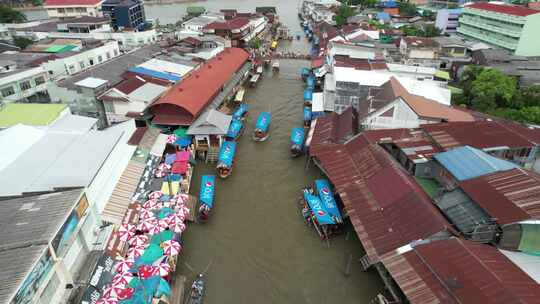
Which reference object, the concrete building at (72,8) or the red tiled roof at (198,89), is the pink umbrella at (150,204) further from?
the concrete building at (72,8)

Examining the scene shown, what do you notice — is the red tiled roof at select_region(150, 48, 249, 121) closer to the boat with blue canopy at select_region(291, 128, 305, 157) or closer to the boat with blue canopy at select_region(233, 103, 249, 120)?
the boat with blue canopy at select_region(233, 103, 249, 120)

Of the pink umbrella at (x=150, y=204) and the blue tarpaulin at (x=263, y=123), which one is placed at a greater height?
the blue tarpaulin at (x=263, y=123)

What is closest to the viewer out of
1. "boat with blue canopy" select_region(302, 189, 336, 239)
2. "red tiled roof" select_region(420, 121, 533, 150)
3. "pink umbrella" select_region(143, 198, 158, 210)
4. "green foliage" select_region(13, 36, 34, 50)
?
"pink umbrella" select_region(143, 198, 158, 210)

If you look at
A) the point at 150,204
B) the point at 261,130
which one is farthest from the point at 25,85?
the point at 261,130

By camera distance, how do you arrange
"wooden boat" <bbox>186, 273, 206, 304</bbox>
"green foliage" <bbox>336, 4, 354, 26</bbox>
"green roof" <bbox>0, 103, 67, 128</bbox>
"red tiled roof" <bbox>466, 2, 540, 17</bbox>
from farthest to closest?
1. "green foliage" <bbox>336, 4, 354, 26</bbox>
2. "red tiled roof" <bbox>466, 2, 540, 17</bbox>
3. "green roof" <bbox>0, 103, 67, 128</bbox>
4. "wooden boat" <bbox>186, 273, 206, 304</bbox>

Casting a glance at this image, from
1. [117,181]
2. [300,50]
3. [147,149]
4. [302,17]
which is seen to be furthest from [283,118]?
[302,17]

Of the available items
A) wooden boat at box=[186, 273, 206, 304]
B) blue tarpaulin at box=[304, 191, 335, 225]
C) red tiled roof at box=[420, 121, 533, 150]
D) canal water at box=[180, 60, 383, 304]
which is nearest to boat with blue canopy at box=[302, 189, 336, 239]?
blue tarpaulin at box=[304, 191, 335, 225]

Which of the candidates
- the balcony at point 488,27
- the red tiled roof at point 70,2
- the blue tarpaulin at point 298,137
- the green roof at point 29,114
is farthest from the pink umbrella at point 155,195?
the red tiled roof at point 70,2
